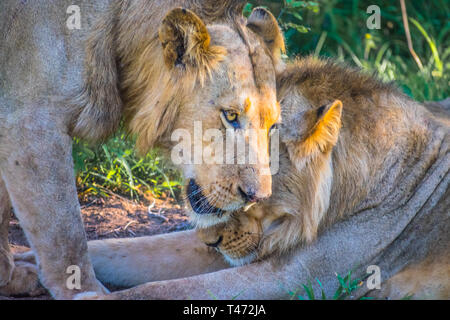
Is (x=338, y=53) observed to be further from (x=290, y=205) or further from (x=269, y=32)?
(x=290, y=205)

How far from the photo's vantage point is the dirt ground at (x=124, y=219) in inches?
174

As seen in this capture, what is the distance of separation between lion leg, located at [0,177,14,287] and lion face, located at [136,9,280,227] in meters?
0.99

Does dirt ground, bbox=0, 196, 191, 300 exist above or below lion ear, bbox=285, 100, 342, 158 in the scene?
below

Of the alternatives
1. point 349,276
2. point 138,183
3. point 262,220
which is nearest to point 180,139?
point 262,220

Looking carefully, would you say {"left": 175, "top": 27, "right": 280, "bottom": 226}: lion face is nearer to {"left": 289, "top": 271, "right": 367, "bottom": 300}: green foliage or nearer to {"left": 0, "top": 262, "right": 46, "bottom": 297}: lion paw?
{"left": 289, "top": 271, "right": 367, "bottom": 300}: green foliage

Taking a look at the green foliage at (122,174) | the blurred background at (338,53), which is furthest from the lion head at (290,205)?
the green foliage at (122,174)

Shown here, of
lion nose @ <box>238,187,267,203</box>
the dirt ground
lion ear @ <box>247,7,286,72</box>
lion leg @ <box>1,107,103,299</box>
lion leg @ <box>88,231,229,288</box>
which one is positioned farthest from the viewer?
the dirt ground

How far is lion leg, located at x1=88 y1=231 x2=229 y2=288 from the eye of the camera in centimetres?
382

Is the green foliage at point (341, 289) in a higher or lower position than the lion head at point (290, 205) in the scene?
lower

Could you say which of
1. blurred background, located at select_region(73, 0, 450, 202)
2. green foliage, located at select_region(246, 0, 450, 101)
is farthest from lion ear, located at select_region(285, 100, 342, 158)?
green foliage, located at select_region(246, 0, 450, 101)

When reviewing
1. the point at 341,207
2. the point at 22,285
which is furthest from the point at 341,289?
the point at 22,285

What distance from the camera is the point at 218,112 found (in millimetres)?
3131

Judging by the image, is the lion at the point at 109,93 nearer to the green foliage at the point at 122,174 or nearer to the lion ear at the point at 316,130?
the lion ear at the point at 316,130

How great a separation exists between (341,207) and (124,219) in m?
1.76
